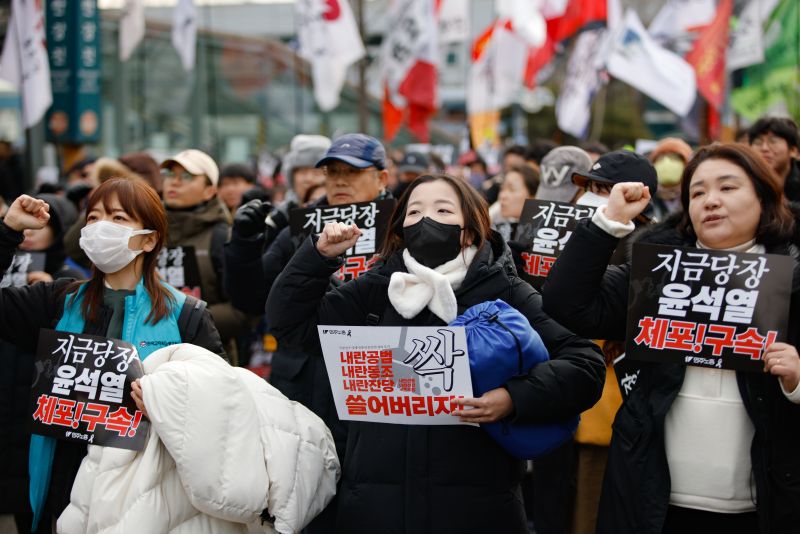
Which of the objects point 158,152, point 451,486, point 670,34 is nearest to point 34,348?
point 451,486

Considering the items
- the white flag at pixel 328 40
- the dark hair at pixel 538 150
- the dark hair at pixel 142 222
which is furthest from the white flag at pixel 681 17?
the dark hair at pixel 142 222

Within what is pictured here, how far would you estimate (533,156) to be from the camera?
28.1 feet

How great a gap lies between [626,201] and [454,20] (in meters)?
14.6

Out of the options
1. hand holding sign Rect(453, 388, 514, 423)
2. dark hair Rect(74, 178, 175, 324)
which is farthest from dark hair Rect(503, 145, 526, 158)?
hand holding sign Rect(453, 388, 514, 423)

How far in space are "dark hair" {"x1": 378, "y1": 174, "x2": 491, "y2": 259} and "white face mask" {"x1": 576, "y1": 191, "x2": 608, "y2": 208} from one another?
1.64 metres

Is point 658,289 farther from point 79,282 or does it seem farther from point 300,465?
point 79,282

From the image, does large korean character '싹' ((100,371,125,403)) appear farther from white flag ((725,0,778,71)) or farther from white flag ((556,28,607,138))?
Answer: white flag ((556,28,607,138))

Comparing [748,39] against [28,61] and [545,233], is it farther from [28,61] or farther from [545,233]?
[545,233]

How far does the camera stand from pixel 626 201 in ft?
10.5

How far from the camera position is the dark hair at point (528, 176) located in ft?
21.7

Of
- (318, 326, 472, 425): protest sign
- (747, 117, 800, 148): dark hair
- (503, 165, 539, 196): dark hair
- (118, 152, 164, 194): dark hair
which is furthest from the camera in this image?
(118, 152, 164, 194): dark hair

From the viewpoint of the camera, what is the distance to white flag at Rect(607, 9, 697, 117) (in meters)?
12.0

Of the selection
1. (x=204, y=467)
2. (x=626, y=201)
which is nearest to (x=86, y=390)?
(x=204, y=467)

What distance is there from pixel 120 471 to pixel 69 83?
454 inches
